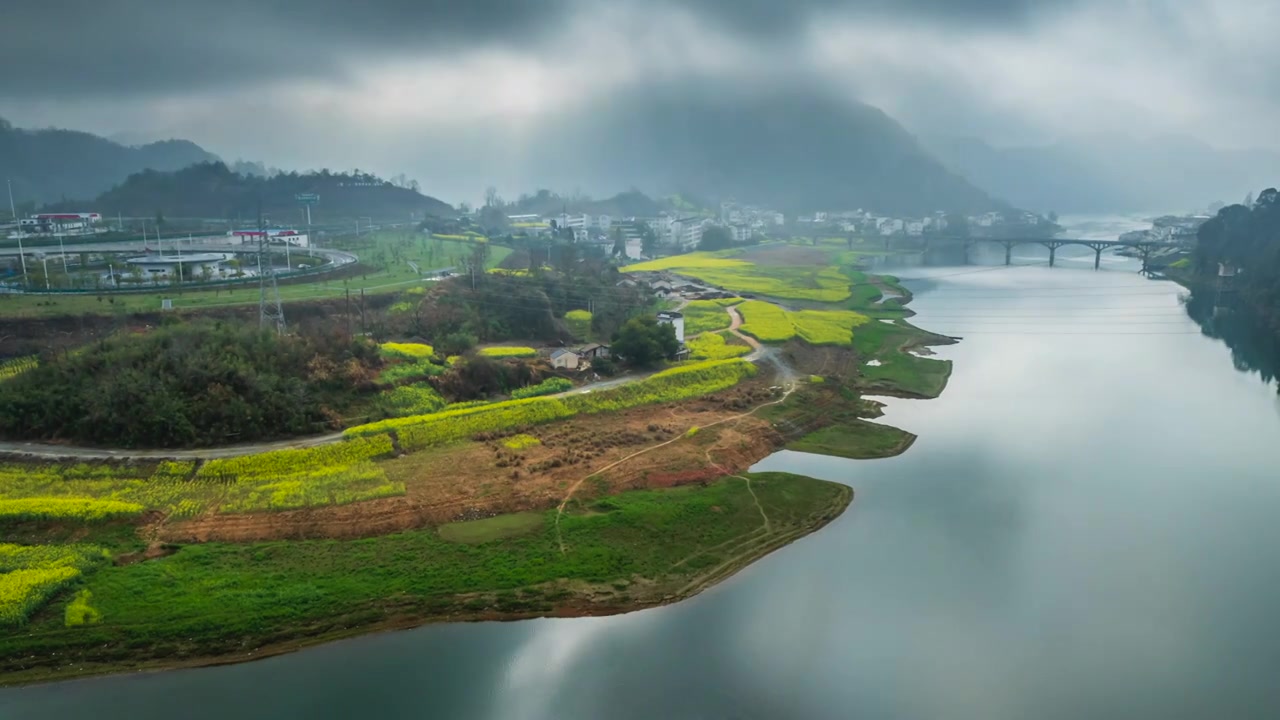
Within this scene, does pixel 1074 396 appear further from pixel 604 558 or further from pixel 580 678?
pixel 580 678

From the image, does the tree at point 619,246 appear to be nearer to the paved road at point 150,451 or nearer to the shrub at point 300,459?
the shrub at point 300,459

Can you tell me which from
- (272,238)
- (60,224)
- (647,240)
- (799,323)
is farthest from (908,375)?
(60,224)

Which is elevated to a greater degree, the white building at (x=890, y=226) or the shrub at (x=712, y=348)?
the white building at (x=890, y=226)

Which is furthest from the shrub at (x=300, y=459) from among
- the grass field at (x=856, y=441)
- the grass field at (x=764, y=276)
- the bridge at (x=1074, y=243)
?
the bridge at (x=1074, y=243)

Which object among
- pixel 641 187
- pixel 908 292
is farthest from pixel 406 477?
pixel 641 187

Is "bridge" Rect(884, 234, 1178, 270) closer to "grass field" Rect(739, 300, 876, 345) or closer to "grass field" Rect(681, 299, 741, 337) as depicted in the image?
"grass field" Rect(739, 300, 876, 345)

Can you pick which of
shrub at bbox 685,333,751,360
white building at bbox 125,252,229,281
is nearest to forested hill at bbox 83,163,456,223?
white building at bbox 125,252,229,281
